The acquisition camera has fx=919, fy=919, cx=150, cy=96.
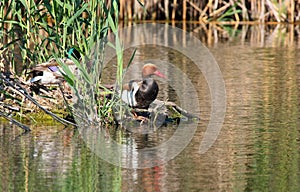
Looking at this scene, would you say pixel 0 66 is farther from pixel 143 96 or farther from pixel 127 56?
pixel 127 56

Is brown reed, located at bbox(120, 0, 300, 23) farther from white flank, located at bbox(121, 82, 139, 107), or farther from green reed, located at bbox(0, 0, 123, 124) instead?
green reed, located at bbox(0, 0, 123, 124)

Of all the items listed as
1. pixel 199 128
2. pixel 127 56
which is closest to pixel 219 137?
pixel 199 128

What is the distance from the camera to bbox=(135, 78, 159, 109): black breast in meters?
8.92

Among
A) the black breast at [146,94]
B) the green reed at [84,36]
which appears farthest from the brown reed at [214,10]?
the green reed at [84,36]

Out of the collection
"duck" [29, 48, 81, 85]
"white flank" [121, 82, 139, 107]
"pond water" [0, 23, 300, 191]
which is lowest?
"pond water" [0, 23, 300, 191]

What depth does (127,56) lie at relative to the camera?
51.8 feet

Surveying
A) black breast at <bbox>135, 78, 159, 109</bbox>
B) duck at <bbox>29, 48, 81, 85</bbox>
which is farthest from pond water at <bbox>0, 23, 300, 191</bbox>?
duck at <bbox>29, 48, 81, 85</bbox>

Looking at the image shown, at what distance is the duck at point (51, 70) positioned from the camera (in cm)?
880

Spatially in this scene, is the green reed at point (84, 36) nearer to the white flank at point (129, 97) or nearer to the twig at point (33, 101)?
the white flank at point (129, 97)

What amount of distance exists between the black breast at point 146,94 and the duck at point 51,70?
67cm

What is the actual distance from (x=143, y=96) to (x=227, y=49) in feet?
27.2

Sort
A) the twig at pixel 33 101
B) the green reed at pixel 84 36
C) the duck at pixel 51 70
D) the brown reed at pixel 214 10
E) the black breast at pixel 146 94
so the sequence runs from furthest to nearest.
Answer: the brown reed at pixel 214 10, the black breast at pixel 146 94, the duck at pixel 51 70, the twig at pixel 33 101, the green reed at pixel 84 36

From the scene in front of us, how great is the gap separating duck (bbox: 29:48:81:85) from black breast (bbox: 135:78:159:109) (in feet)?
2.21

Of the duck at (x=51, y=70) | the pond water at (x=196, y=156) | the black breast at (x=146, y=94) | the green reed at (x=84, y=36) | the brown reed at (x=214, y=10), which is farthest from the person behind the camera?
the brown reed at (x=214, y=10)
